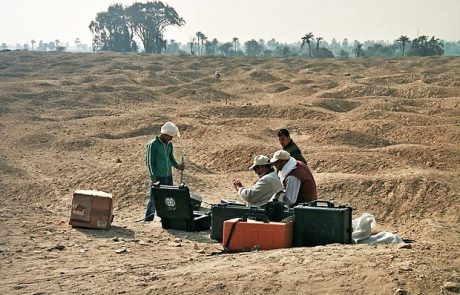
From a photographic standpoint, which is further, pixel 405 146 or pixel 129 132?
pixel 129 132

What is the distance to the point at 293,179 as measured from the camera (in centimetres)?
706

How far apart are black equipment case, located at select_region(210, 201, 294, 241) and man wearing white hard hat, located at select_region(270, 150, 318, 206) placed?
45cm

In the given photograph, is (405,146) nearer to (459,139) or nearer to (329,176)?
(459,139)

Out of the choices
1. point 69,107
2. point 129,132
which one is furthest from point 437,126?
point 69,107

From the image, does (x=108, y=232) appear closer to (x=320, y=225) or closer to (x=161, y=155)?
(x=161, y=155)

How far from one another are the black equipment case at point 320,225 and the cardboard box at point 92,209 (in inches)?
104

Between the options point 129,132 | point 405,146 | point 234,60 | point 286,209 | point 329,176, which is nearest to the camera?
point 286,209

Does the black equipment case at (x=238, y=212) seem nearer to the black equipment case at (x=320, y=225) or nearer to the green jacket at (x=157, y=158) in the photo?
the black equipment case at (x=320, y=225)

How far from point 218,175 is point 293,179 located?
6.39 metres

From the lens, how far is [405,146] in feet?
47.5

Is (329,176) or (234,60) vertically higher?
(234,60)

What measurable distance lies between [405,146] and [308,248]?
9.26 m

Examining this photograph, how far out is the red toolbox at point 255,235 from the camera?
20.5 ft

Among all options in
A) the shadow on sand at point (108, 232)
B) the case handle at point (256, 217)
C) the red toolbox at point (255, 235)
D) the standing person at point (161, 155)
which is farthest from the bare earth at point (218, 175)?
the standing person at point (161, 155)
